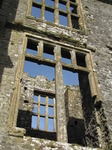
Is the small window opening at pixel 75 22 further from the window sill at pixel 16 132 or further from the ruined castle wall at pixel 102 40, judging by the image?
the window sill at pixel 16 132

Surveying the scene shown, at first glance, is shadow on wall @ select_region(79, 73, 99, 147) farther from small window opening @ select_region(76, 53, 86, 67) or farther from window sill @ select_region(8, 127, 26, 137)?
window sill @ select_region(8, 127, 26, 137)

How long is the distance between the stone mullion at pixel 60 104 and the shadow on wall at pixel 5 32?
1.52m

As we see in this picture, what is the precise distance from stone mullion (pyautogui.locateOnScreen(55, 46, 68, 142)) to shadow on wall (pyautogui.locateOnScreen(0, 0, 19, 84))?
1.52 m

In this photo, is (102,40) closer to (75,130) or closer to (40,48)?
(40,48)

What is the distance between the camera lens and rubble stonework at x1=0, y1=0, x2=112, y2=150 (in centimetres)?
483

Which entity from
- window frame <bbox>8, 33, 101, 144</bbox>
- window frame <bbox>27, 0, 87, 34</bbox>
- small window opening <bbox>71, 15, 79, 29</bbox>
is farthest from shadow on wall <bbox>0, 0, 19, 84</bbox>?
small window opening <bbox>71, 15, 79, 29</bbox>

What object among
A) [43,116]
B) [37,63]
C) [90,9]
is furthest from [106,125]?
[90,9]

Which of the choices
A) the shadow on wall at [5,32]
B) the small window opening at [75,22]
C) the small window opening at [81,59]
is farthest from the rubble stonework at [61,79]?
the small window opening at [75,22]

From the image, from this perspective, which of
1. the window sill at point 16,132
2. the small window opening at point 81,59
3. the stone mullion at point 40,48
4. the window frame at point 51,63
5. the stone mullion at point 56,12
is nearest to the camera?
the window sill at point 16,132

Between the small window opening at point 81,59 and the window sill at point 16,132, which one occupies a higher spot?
the small window opening at point 81,59

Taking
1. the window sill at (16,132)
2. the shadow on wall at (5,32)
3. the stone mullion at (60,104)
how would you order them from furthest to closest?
the shadow on wall at (5,32) → the stone mullion at (60,104) → the window sill at (16,132)

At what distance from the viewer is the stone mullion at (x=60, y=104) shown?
4957 millimetres

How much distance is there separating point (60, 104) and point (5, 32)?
10.9 ft

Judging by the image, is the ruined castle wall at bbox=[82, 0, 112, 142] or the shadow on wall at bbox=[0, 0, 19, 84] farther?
the ruined castle wall at bbox=[82, 0, 112, 142]
